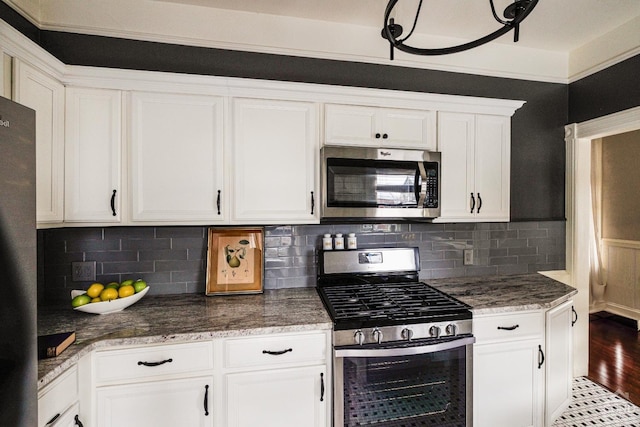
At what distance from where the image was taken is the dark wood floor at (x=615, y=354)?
273 centimetres

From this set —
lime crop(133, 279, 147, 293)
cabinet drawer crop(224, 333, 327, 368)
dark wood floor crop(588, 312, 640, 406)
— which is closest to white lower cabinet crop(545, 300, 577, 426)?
dark wood floor crop(588, 312, 640, 406)

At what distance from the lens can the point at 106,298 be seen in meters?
1.78

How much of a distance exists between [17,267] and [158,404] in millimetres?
1015

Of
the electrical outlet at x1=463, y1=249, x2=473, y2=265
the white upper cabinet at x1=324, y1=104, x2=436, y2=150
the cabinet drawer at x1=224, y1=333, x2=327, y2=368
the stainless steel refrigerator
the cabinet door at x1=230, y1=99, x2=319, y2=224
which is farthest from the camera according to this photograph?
the electrical outlet at x1=463, y1=249, x2=473, y2=265

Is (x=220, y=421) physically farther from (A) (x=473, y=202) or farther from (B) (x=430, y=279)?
(A) (x=473, y=202)

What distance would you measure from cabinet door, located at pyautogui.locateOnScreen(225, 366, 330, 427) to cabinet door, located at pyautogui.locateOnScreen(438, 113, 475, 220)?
141 cm

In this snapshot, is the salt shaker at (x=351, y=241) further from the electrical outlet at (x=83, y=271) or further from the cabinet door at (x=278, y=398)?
the electrical outlet at (x=83, y=271)

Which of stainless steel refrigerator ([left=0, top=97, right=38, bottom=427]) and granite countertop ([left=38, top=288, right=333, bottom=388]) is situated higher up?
stainless steel refrigerator ([left=0, top=97, right=38, bottom=427])

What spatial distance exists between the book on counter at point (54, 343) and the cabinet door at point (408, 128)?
1982 mm

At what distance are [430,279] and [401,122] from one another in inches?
49.7

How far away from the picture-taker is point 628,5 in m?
2.20

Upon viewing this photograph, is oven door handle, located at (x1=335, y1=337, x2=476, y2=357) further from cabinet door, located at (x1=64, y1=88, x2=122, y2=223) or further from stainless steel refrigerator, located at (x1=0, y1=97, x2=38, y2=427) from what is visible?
cabinet door, located at (x1=64, y1=88, x2=122, y2=223)

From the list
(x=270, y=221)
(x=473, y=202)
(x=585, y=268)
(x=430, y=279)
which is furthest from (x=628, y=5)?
(x=270, y=221)

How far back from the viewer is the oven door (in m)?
1.70
